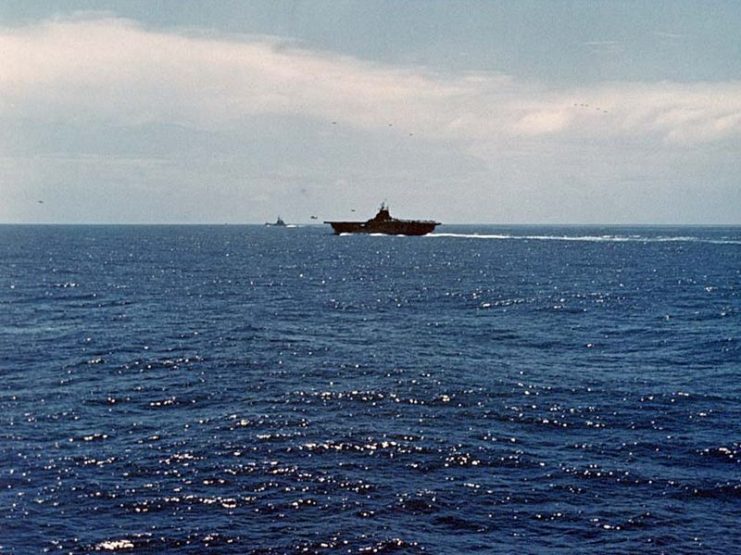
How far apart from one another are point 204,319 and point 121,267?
8750cm

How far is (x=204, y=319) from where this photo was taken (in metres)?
88.9

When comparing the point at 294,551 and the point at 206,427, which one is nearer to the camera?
the point at 294,551

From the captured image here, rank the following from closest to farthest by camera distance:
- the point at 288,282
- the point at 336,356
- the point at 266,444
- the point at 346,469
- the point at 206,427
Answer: the point at 346,469, the point at 266,444, the point at 206,427, the point at 336,356, the point at 288,282

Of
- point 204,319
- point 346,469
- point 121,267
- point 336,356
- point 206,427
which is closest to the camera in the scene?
point 346,469

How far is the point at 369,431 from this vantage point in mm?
44531

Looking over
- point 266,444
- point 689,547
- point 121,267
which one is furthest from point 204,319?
point 121,267

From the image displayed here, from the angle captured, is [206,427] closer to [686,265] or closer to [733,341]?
[733,341]

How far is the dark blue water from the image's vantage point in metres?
31.7

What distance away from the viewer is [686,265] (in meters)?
175

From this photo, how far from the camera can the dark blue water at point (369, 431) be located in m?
31.7

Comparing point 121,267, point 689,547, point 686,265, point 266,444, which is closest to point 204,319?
point 266,444

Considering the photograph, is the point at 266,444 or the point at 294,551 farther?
the point at 266,444

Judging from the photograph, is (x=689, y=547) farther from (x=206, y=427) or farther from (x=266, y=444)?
(x=206, y=427)

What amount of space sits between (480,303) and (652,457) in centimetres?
6533
